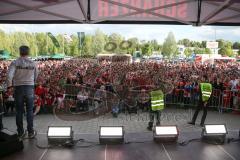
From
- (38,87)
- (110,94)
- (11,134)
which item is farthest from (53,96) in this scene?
(11,134)

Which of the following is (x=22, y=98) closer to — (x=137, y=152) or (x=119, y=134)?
(x=119, y=134)

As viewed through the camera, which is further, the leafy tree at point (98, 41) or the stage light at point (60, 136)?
the leafy tree at point (98, 41)

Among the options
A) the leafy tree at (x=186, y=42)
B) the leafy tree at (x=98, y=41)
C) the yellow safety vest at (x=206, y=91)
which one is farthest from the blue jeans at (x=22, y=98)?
the leafy tree at (x=186, y=42)

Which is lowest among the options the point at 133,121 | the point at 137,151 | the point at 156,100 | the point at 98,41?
the point at 133,121

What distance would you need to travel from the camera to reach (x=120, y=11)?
20.2 feet

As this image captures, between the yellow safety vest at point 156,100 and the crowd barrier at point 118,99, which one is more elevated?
the yellow safety vest at point 156,100

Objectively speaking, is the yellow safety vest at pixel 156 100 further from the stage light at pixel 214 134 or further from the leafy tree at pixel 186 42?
the leafy tree at pixel 186 42

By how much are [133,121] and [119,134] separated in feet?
11.6

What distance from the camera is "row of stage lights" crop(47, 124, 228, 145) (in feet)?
19.3

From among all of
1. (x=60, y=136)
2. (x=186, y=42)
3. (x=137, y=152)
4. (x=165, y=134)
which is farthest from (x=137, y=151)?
(x=186, y=42)

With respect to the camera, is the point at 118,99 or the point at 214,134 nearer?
the point at 214,134

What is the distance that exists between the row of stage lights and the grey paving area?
167 cm

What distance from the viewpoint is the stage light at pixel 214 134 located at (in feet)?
20.2

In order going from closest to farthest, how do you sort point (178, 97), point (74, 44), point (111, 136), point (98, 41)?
1. point (111, 136)
2. point (178, 97)
3. point (98, 41)
4. point (74, 44)
